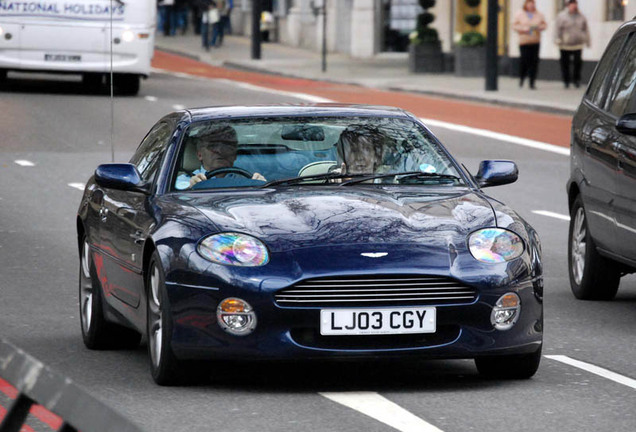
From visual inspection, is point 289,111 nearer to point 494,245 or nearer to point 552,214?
point 494,245

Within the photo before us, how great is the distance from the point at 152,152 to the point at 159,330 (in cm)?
156

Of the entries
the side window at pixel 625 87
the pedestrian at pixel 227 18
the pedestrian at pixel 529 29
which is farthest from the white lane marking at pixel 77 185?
the pedestrian at pixel 227 18

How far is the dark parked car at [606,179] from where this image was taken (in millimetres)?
9867

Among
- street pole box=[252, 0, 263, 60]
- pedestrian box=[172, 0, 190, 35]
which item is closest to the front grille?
street pole box=[252, 0, 263, 60]

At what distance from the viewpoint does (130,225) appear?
8.05 metres

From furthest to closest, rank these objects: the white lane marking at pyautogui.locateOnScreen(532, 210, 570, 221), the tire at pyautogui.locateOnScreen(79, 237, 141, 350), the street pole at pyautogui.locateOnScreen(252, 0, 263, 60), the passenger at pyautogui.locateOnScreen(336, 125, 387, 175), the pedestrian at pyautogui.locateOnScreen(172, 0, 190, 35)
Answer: the pedestrian at pyautogui.locateOnScreen(172, 0, 190, 35)
the street pole at pyautogui.locateOnScreen(252, 0, 263, 60)
the white lane marking at pyautogui.locateOnScreen(532, 210, 570, 221)
the tire at pyautogui.locateOnScreen(79, 237, 141, 350)
the passenger at pyautogui.locateOnScreen(336, 125, 387, 175)

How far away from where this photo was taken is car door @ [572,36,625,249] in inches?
Result: 400

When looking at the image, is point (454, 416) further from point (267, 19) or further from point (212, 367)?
point (267, 19)

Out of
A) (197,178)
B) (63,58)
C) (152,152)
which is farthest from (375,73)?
(197,178)

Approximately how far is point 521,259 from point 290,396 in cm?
116

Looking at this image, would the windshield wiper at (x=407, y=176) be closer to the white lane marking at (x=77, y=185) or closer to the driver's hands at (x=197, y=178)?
the driver's hands at (x=197, y=178)

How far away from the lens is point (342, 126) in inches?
332

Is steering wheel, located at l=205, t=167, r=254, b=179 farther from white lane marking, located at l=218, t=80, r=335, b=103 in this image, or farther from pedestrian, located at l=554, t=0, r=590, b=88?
pedestrian, located at l=554, t=0, r=590, b=88

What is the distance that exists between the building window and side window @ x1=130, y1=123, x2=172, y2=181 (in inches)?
1153
